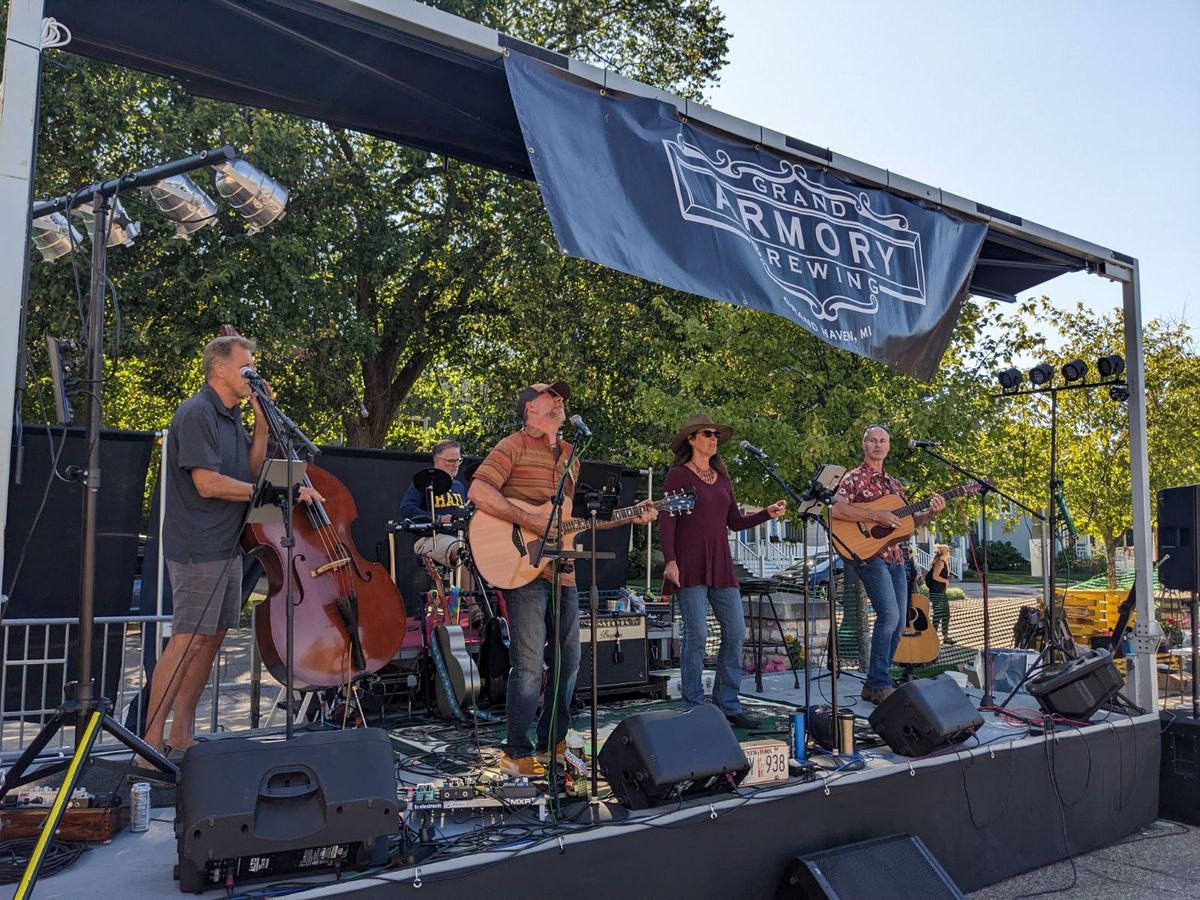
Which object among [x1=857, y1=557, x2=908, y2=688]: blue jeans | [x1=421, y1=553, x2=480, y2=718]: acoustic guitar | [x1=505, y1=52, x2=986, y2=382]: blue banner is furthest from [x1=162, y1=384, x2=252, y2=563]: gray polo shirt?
[x1=857, y1=557, x2=908, y2=688]: blue jeans

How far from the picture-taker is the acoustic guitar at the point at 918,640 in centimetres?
929

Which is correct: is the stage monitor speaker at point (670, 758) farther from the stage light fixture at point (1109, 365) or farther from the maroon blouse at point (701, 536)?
the stage light fixture at point (1109, 365)

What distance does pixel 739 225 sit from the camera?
4887 millimetres

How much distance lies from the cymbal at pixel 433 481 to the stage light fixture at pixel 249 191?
2.92 meters

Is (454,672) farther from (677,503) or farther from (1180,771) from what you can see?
(1180,771)

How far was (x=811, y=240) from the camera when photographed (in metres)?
5.24

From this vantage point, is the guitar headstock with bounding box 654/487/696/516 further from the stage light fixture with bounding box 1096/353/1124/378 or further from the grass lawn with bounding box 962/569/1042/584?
the grass lawn with bounding box 962/569/1042/584

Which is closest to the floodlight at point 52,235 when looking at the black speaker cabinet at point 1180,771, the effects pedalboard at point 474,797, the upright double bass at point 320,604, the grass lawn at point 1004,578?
the upright double bass at point 320,604

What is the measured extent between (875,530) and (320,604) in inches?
154

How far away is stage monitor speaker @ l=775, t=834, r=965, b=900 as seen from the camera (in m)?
3.99

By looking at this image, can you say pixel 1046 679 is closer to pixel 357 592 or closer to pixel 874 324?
pixel 874 324

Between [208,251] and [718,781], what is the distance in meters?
11.6

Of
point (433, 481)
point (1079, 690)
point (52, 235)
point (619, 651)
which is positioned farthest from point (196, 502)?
point (1079, 690)

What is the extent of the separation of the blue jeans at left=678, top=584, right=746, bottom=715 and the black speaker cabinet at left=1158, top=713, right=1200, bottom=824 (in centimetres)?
296
